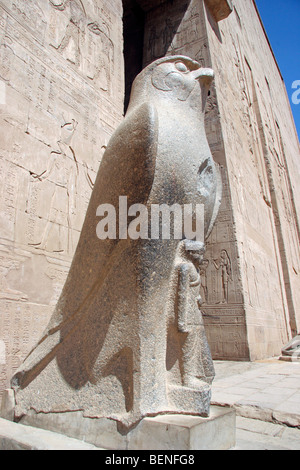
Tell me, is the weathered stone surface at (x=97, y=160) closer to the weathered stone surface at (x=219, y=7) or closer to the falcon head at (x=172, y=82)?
the weathered stone surface at (x=219, y=7)

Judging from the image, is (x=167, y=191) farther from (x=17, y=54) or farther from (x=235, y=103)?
Result: (x=235, y=103)

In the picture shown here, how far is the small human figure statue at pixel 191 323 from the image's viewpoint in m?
1.79

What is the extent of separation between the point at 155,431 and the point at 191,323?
55 cm

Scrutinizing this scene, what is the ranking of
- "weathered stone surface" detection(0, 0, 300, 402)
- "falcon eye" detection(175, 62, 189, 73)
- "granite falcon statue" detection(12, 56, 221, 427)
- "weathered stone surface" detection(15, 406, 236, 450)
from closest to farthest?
1. "weathered stone surface" detection(15, 406, 236, 450)
2. "granite falcon statue" detection(12, 56, 221, 427)
3. "falcon eye" detection(175, 62, 189, 73)
4. "weathered stone surface" detection(0, 0, 300, 402)

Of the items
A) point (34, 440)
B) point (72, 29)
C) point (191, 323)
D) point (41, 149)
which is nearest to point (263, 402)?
point (191, 323)

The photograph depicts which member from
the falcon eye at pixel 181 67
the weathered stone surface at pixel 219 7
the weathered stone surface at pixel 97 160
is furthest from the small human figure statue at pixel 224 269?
the weathered stone surface at pixel 219 7

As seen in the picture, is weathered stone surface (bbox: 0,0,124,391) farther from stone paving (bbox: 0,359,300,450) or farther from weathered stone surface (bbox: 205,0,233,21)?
weathered stone surface (bbox: 205,0,233,21)

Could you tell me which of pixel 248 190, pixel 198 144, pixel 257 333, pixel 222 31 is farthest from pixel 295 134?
pixel 198 144

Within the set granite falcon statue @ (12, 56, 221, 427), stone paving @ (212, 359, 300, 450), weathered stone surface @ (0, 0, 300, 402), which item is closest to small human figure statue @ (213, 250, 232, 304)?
weathered stone surface @ (0, 0, 300, 402)

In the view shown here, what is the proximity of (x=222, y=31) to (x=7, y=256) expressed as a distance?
9653 mm

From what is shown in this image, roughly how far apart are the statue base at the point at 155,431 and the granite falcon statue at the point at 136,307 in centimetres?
5

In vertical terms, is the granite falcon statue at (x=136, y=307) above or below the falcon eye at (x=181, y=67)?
below

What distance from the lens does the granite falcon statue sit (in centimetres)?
168
